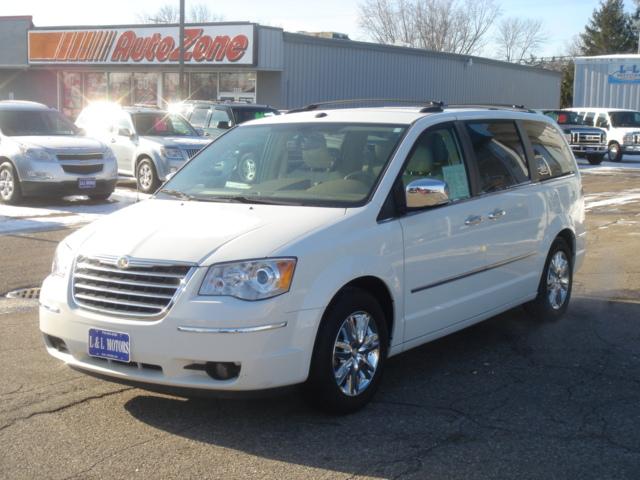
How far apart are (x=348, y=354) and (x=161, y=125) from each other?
14531mm

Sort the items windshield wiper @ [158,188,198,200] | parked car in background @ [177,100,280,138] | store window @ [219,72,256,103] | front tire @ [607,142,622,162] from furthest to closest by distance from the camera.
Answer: store window @ [219,72,256,103], front tire @ [607,142,622,162], parked car in background @ [177,100,280,138], windshield wiper @ [158,188,198,200]

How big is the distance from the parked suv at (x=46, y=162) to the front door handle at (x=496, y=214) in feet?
34.5

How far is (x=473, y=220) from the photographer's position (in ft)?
20.6

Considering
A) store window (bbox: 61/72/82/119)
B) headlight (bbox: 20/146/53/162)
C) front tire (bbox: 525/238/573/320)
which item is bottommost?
front tire (bbox: 525/238/573/320)

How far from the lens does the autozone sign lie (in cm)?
3164

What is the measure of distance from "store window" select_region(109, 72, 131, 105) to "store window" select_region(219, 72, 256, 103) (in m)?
5.00

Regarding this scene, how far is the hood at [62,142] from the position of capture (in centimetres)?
1567

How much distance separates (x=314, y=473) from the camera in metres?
4.44

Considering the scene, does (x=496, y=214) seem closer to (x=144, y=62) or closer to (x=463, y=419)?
(x=463, y=419)

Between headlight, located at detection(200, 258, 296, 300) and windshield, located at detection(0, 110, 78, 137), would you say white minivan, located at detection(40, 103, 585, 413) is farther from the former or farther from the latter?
windshield, located at detection(0, 110, 78, 137)

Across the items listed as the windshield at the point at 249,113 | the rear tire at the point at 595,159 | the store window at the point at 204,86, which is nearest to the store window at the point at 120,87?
the store window at the point at 204,86

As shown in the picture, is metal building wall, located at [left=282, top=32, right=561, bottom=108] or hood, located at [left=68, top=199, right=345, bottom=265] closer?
hood, located at [left=68, top=199, right=345, bottom=265]

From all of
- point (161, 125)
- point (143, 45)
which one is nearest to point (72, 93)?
point (143, 45)

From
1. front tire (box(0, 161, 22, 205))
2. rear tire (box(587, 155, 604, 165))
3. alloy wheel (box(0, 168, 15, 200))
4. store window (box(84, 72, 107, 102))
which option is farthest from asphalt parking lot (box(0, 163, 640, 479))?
store window (box(84, 72, 107, 102))
